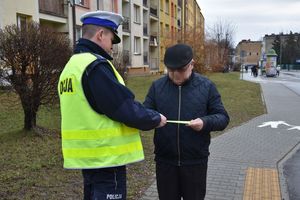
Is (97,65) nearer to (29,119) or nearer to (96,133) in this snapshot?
(96,133)

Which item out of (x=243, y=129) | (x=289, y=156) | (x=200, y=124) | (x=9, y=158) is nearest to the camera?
(x=200, y=124)

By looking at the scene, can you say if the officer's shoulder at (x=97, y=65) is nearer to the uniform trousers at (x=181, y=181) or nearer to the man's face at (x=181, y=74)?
the man's face at (x=181, y=74)

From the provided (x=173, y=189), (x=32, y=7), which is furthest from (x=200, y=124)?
(x=32, y=7)

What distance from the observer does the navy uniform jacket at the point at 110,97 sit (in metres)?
2.63

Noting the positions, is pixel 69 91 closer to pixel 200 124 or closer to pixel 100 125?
pixel 100 125

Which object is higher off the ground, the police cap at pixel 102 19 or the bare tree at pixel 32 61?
the police cap at pixel 102 19

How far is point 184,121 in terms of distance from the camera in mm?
3271

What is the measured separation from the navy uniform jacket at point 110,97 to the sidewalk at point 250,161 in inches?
112

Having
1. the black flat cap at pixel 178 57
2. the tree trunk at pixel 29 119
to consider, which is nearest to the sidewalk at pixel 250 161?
the black flat cap at pixel 178 57

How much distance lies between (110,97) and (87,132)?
0.93 feet

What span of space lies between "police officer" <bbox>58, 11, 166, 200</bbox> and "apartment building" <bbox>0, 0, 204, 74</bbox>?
8437mm

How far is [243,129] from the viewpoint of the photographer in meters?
11.3

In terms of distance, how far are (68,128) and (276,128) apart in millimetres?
9702

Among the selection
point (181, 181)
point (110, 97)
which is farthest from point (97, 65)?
point (181, 181)
